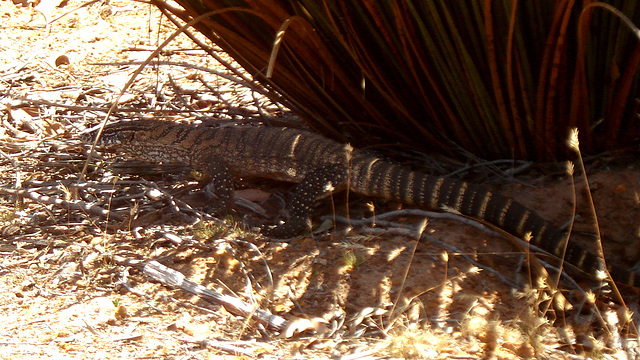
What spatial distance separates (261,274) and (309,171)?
114cm

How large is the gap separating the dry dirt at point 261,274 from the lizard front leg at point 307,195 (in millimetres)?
163

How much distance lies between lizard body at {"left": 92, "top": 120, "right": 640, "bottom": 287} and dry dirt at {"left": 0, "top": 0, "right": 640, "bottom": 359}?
149mm

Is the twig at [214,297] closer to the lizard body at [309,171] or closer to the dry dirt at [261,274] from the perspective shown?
the dry dirt at [261,274]

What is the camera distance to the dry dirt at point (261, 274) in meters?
2.87

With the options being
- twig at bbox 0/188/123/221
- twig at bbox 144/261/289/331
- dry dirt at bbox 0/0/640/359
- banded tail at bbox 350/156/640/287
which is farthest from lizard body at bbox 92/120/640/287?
twig at bbox 144/261/289/331

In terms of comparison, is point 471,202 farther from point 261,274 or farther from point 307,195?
point 261,274

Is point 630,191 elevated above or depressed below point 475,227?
above

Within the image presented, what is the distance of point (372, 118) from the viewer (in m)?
4.68

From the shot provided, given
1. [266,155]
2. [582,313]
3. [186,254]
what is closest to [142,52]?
[266,155]

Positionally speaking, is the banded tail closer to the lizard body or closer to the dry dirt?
the lizard body

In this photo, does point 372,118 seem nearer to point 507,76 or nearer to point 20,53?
point 507,76

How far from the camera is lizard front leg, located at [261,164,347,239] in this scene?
13.6 feet

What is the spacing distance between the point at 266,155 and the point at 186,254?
1205mm

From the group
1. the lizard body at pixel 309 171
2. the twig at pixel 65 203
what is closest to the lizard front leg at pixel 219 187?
the lizard body at pixel 309 171
